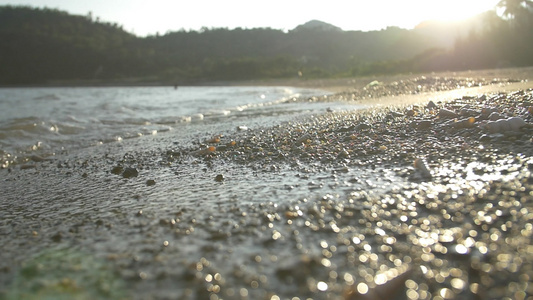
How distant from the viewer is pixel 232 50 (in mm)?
86500

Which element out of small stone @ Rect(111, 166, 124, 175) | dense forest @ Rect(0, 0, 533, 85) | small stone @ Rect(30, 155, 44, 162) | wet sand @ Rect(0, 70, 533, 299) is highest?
dense forest @ Rect(0, 0, 533, 85)

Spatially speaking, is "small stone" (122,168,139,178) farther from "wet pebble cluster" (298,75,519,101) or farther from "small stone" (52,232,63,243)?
"wet pebble cluster" (298,75,519,101)

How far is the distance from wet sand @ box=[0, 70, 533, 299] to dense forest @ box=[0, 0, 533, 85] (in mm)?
26509

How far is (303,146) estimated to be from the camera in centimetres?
341


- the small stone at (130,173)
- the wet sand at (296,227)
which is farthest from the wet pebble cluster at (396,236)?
the small stone at (130,173)

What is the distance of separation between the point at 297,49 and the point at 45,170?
275ft

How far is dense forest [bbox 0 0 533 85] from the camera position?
94.1ft

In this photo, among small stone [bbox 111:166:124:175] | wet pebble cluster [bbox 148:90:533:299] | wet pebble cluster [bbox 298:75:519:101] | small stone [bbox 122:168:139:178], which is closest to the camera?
wet pebble cluster [bbox 148:90:533:299]

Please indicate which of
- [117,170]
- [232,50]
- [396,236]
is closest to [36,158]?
[117,170]

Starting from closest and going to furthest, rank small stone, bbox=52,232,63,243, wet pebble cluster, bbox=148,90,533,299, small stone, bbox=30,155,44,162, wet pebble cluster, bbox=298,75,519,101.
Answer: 1. wet pebble cluster, bbox=148,90,533,299
2. small stone, bbox=52,232,63,243
3. small stone, bbox=30,155,44,162
4. wet pebble cluster, bbox=298,75,519,101

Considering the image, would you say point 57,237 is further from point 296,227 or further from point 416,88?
point 416,88

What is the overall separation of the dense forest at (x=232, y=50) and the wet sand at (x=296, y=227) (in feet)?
87.0

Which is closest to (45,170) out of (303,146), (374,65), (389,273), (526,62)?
(303,146)

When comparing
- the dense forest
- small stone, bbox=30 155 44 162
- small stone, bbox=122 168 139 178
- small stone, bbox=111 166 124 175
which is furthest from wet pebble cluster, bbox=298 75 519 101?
the dense forest
